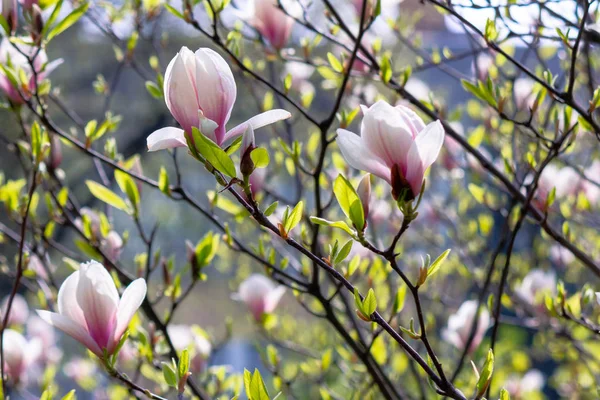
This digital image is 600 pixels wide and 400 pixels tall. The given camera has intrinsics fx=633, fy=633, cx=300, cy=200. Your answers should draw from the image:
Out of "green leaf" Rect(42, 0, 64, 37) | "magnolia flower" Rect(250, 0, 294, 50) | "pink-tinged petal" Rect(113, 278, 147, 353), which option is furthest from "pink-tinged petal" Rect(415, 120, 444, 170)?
"magnolia flower" Rect(250, 0, 294, 50)

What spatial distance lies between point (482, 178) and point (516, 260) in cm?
66

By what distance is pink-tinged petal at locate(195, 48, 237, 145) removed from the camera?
0.44m

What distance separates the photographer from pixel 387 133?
0.42 meters

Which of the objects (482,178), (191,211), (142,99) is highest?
(482,178)

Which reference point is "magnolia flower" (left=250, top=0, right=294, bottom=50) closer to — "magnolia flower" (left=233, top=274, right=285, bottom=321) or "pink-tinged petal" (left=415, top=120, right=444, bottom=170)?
"magnolia flower" (left=233, top=274, right=285, bottom=321)

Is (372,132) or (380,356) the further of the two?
(380,356)

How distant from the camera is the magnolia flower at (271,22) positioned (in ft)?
2.94

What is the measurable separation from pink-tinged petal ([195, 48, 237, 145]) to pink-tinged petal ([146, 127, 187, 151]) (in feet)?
0.09

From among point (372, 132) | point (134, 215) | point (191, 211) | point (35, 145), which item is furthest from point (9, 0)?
point (191, 211)

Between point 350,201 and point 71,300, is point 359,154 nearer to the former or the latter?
point 350,201

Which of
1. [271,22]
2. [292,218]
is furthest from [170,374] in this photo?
[271,22]

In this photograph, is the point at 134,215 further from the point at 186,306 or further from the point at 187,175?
the point at 186,306

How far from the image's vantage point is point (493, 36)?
27.3 inches

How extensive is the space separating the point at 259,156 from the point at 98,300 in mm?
186
